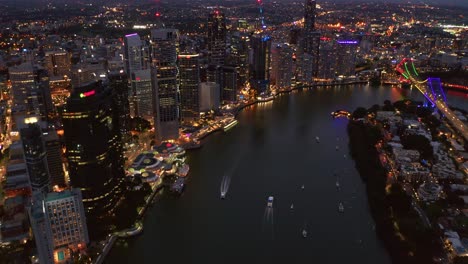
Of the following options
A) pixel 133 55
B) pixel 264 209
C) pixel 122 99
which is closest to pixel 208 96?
pixel 122 99

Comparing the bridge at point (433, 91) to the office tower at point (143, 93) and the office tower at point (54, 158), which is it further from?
the office tower at point (54, 158)

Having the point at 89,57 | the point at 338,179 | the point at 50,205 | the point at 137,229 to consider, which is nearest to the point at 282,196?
the point at 338,179

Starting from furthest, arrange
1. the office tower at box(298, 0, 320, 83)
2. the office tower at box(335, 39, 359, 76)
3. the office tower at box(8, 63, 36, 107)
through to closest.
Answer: the office tower at box(335, 39, 359, 76), the office tower at box(298, 0, 320, 83), the office tower at box(8, 63, 36, 107)

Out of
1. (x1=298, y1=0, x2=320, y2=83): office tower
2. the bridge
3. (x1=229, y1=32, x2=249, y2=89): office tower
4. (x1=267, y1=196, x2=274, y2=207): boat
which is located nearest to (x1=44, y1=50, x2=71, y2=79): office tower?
(x1=229, y1=32, x2=249, y2=89): office tower

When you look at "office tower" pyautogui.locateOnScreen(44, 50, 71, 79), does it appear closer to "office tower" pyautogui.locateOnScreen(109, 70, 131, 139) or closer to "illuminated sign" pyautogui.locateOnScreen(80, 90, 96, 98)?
"office tower" pyautogui.locateOnScreen(109, 70, 131, 139)

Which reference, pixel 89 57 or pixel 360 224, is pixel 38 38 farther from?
pixel 360 224
